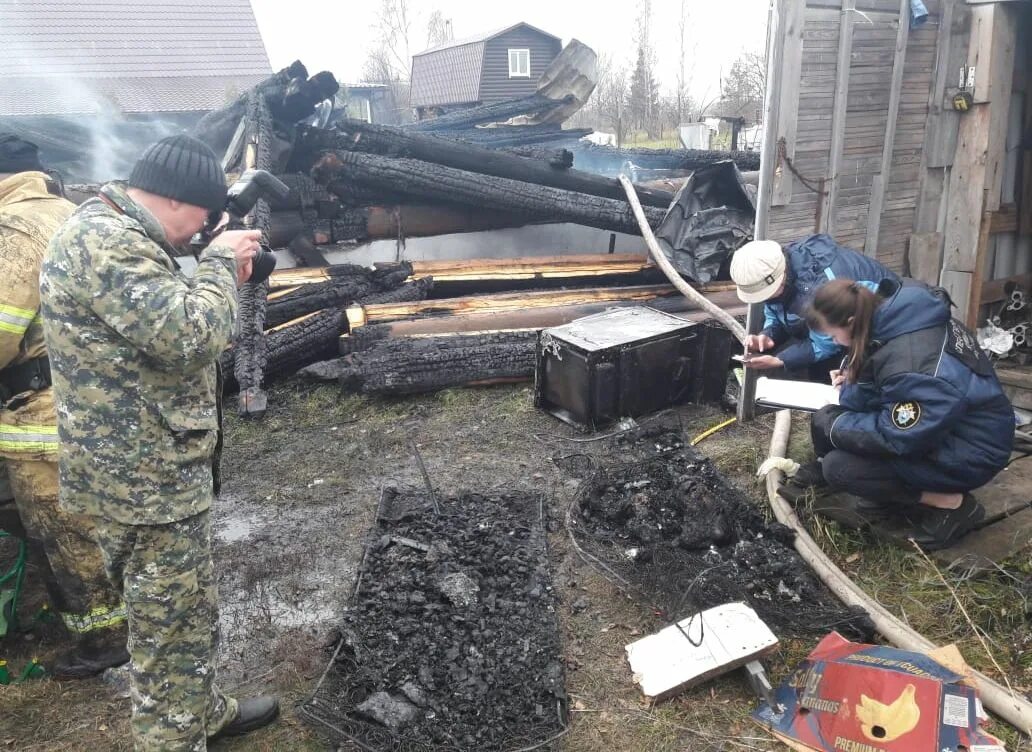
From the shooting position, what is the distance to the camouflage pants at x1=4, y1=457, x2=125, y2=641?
9.43ft

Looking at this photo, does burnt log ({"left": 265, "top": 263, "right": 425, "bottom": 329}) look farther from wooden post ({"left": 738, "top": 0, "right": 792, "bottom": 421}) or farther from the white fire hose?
wooden post ({"left": 738, "top": 0, "right": 792, "bottom": 421})

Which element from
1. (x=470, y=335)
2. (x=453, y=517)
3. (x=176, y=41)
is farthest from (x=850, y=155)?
(x=176, y=41)

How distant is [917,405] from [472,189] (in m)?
6.10

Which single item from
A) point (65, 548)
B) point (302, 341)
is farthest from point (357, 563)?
point (302, 341)

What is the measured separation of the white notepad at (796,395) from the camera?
3.88 meters

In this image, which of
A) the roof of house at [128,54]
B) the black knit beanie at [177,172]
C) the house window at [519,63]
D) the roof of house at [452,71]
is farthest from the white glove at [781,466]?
the house window at [519,63]

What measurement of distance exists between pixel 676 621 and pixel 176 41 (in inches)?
908

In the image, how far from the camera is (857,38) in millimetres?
4824

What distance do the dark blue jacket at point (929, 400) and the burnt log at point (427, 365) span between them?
311cm

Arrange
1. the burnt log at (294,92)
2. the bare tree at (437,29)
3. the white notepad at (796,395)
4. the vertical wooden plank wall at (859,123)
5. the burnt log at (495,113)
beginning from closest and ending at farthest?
the white notepad at (796,395) → the vertical wooden plank wall at (859,123) → the burnt log at (294,92) → the burnt log at (495,113) → the bare tree at (437,29)

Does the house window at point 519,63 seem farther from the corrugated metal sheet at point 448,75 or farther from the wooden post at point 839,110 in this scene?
the wooden post at point 839,110

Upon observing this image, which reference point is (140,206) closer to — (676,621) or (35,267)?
(35,267)

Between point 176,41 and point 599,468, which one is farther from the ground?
point 176,41

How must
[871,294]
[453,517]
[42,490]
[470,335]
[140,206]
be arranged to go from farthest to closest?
[470,335]
[453,517]
[871,294]
[42,490]
[140,206]
